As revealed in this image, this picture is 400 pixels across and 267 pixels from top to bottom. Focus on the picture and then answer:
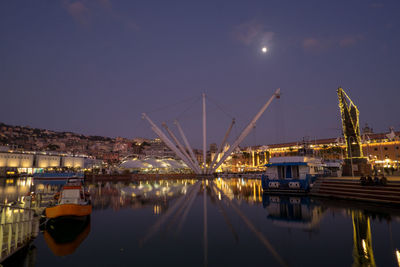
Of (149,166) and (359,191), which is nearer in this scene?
(359,191)

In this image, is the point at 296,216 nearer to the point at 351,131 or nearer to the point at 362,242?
the point at 362,242

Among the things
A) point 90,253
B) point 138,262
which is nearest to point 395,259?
point 138,262

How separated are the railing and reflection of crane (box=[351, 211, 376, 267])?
35.9 feet

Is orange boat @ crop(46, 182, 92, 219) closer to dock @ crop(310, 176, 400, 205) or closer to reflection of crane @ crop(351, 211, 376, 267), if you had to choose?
reflection of crane @ crop(351, 211, 376, 267)

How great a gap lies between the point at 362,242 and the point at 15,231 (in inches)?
515

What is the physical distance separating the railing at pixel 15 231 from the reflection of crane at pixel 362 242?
35.9 ft

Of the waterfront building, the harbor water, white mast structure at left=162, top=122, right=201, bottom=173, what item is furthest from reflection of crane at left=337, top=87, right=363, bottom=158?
white mast structure at left=162, top=122, right=201, bottom=173

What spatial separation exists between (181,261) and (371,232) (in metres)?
8.59

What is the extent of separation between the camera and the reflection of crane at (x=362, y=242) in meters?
7.79

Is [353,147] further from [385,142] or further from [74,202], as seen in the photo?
[385,142]

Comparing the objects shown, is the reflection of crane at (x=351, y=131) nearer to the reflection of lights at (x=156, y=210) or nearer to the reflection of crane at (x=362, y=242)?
the reflection of crane at (x=362, y=242)

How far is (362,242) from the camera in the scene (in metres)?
9.61

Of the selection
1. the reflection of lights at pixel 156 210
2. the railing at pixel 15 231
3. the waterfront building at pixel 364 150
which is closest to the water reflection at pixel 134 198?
the reflection of lights at pixel 156 210

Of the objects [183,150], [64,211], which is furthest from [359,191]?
[183,150]
